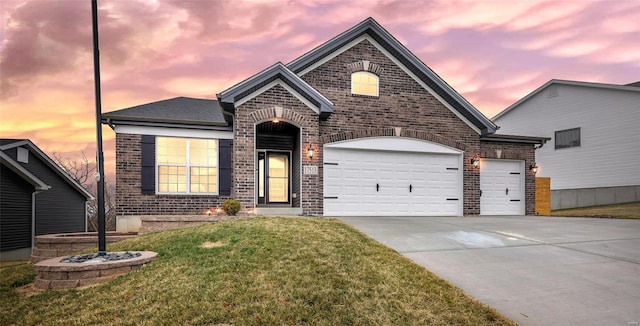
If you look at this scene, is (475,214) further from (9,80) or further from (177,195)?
(9,80)

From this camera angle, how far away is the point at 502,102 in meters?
30.0

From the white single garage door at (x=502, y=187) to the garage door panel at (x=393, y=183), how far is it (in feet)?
4.96

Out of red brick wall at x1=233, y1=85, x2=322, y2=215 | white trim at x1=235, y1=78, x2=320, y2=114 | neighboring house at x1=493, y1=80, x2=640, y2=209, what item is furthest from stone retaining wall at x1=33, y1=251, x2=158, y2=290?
neighboring house at x1=493, y1=80, x2=640, y2=209

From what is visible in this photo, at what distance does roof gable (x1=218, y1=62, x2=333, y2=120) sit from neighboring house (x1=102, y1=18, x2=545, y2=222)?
0.11 ft

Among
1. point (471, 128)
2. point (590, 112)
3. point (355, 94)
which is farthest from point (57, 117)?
point (590, 112)

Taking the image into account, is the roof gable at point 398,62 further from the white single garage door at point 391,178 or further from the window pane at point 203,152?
the window pane at point 203,152

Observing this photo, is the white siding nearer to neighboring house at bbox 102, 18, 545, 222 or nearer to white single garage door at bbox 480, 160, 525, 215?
neighboring house at bbox 102, 18, 545, 222

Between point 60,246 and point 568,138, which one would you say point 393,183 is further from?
point 568,138

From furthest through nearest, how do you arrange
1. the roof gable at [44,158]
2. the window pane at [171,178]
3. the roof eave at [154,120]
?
the roof gable at [44,158] < the window pane at [171,178] < the roof eave at [154,120]

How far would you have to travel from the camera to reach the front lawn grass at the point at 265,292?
4.26 metres

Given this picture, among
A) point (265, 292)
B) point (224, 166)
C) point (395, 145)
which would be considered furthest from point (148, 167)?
point (395, 145)

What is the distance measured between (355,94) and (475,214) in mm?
7033

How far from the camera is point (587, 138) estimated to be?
21.9 metres

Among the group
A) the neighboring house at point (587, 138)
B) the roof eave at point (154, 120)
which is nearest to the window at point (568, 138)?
the neighboring house at point (587, 138)
